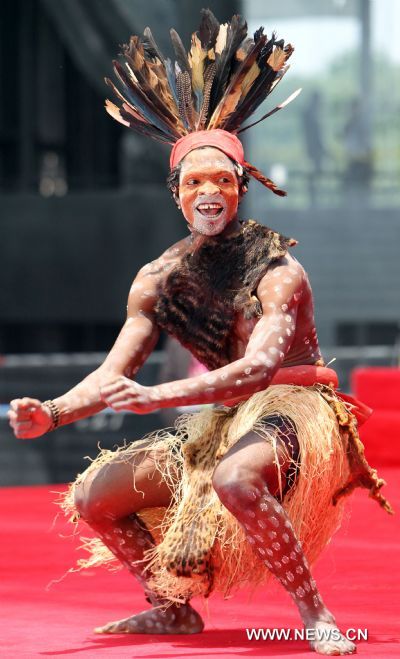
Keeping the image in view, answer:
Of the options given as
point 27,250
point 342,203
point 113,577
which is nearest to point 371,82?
point 342,203

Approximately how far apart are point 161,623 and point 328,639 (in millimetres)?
473

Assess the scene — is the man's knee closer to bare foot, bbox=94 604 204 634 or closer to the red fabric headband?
bare foot, bbox=94 604 204 634

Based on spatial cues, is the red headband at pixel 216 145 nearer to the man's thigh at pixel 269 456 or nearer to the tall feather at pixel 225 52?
the tall feather at pixel 225 52

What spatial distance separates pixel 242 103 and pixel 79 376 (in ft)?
15.7

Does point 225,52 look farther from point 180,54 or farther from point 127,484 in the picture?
point 127,484

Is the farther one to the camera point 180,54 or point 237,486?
point 180,54

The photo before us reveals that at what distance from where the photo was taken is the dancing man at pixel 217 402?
301cm

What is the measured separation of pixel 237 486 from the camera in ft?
9.69

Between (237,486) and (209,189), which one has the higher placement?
(209,189)

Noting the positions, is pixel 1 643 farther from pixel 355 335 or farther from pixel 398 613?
pixel 355 335

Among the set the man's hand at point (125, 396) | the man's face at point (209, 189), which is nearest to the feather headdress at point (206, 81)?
the man's face at point (209, 189)

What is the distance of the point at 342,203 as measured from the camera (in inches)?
549

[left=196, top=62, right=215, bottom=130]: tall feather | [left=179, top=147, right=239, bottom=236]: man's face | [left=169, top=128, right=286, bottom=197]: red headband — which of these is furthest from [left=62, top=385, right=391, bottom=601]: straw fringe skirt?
[left=196, top=62, right=215, bottom=130]: tall feather

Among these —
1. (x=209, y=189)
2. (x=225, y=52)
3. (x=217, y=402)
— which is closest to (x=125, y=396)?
(x=217, y=402)
